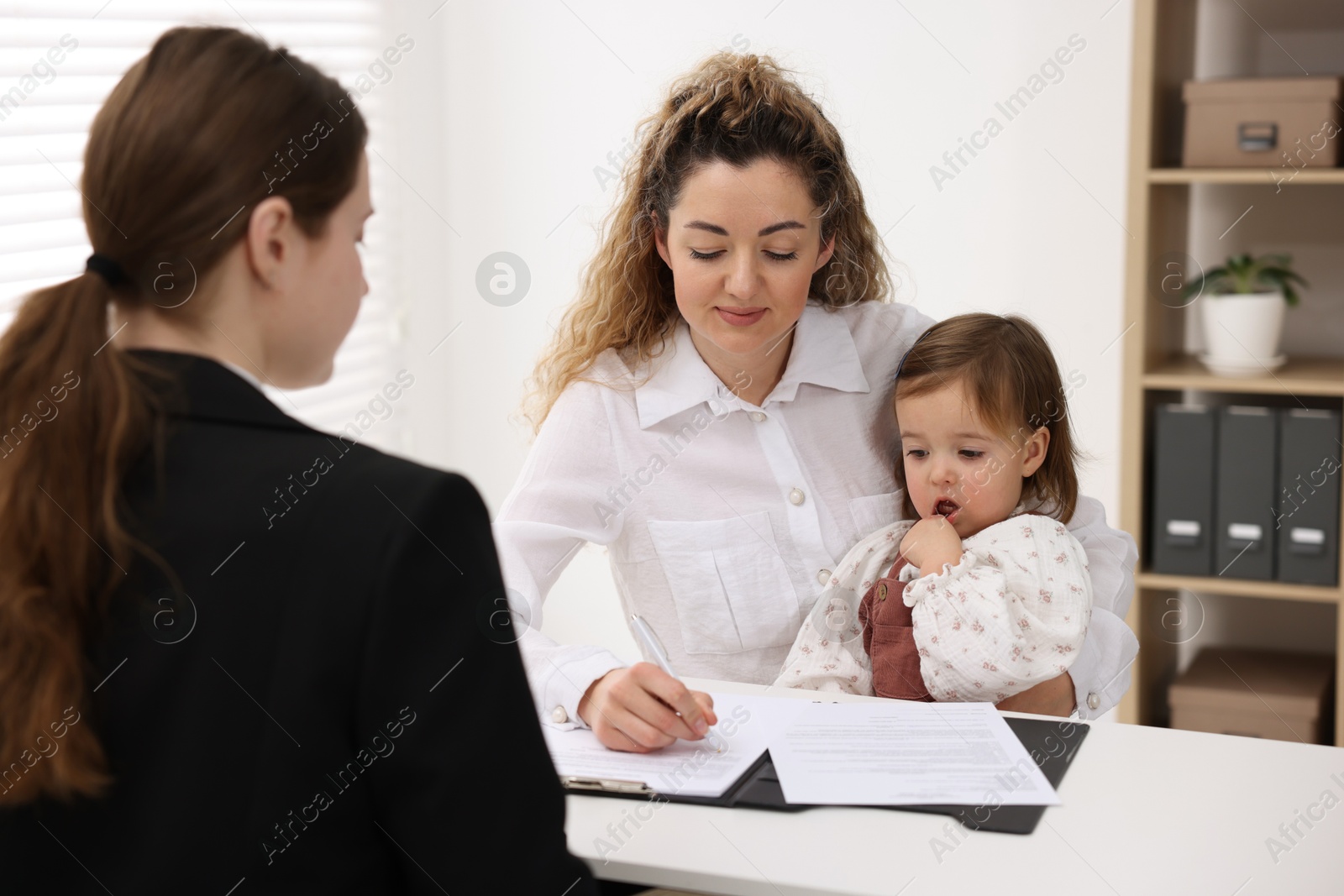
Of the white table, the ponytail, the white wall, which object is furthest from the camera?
the white wall

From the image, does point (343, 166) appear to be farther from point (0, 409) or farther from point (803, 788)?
point (803, 788)

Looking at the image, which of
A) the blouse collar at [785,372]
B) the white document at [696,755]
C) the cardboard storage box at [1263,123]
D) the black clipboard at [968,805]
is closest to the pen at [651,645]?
the white document at [696,755]

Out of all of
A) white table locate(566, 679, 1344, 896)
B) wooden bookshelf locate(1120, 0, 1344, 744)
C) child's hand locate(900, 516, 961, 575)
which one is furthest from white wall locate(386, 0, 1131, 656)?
white table locate(566, 679, 1344, 896)

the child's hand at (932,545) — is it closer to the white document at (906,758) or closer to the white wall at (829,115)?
the white document at (906,758)

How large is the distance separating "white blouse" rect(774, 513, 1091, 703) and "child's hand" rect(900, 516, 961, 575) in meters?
0.01

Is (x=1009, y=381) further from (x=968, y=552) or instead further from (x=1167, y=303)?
(x=1167, y=303)

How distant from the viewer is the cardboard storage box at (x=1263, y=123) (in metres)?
2.49

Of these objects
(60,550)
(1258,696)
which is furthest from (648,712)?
(1258,696)

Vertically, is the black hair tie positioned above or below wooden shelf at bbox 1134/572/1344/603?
above

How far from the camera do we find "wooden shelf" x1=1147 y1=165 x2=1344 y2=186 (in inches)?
98.0

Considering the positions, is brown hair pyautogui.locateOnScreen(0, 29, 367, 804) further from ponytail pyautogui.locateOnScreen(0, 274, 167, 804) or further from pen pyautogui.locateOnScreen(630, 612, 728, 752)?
pen pyautogui.locateOnScreen(630, 612, 728, 752)

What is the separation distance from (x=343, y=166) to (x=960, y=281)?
235 cm

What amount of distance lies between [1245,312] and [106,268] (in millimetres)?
2421

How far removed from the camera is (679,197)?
1.71 m
